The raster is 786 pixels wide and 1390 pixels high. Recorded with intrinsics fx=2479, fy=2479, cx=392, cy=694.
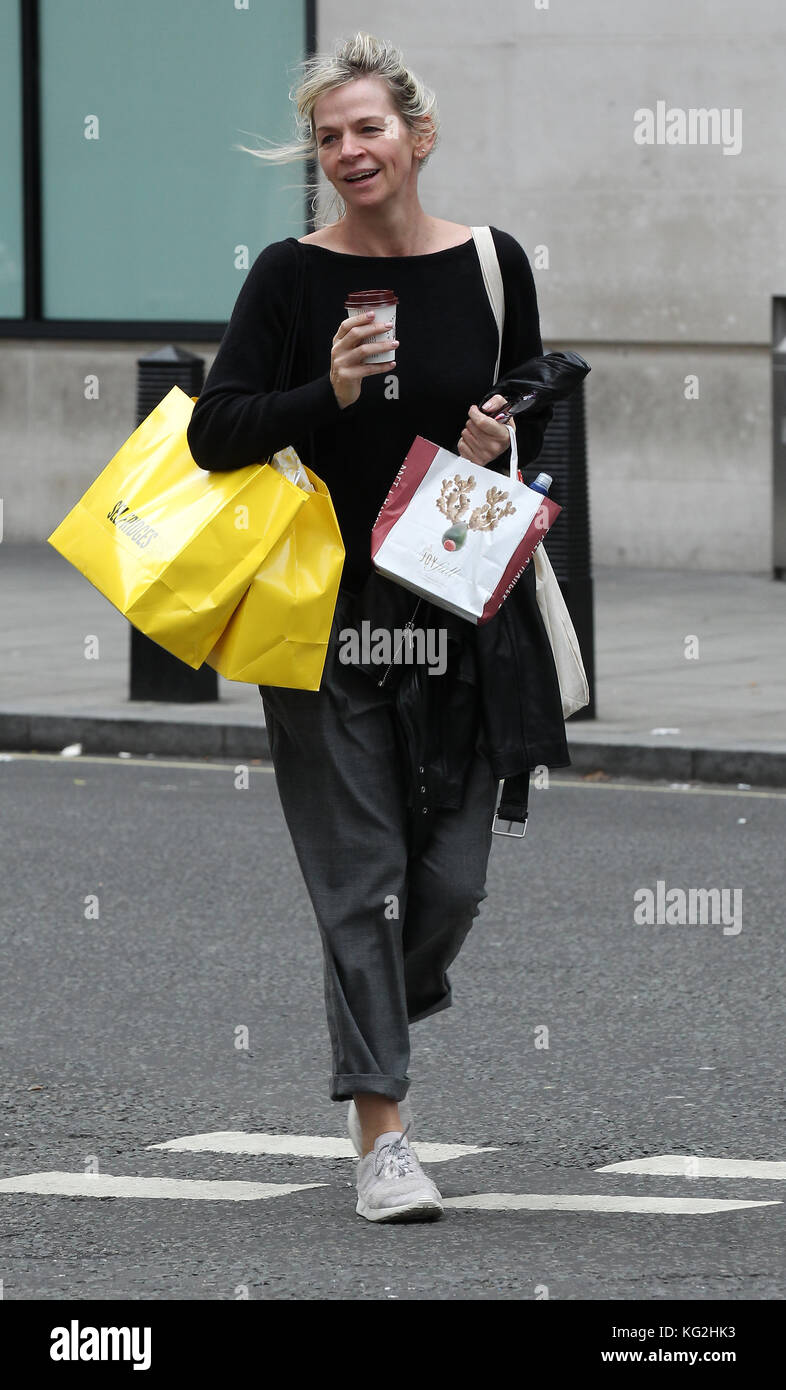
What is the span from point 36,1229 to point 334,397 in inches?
58.1

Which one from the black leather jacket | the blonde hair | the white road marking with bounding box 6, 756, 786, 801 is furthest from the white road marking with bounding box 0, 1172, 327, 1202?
the white road marking with bounding box 6, 756, 786, 801

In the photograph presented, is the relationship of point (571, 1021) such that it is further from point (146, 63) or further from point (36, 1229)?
point (146, 63)

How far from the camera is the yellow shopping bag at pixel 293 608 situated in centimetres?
407

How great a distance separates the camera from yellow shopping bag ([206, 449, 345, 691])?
13.4ft

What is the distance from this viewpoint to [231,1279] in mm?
3818

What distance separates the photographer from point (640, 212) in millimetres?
15656

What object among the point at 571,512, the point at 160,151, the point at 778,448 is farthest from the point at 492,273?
the point at 160,151

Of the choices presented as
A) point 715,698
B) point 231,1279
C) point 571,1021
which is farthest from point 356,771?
point 715,698

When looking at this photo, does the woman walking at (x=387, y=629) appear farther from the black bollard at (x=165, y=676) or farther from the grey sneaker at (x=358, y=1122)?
the black bollard at (x=165, y=676)

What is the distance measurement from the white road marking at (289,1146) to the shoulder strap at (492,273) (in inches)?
58.4

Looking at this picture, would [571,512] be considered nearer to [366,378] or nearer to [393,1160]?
[366,378]

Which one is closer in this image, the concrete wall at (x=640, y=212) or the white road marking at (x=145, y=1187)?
the white road marking at (x=145, y=1187)

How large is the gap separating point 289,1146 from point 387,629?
45.1 inches

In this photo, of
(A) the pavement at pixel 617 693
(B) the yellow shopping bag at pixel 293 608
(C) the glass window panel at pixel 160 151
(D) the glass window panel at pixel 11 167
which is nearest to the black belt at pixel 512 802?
(B) the yellow shopping bag at pixel 293 608
